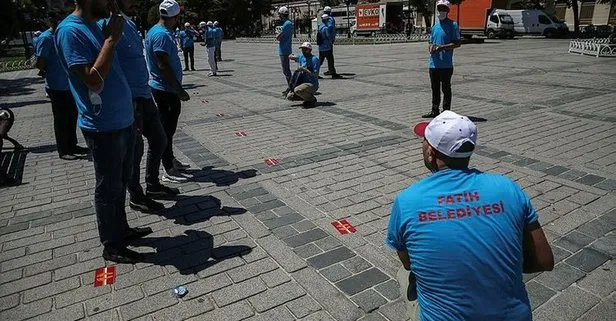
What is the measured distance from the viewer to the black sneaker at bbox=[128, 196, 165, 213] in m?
4.36

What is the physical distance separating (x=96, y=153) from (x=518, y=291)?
9.38ft

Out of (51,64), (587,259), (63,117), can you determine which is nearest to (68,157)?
(63,117)

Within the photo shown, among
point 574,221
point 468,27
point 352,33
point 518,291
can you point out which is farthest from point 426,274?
point 352,33

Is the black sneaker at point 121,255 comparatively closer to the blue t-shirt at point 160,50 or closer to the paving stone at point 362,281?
the paving stone at point 362,281

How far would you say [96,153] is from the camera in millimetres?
3127

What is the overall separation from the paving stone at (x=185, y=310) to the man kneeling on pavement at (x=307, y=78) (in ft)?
21.7

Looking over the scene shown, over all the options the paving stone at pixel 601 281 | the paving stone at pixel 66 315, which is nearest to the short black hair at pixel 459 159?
the paving stone at pixel 601 281

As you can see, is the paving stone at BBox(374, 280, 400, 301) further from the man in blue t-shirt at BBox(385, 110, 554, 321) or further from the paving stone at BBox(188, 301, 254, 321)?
the man in blue t-shirt at BBox(385, 110, 554, 321)

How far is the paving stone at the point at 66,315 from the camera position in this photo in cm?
281

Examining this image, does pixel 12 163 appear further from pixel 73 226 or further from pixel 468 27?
pixel 468 27

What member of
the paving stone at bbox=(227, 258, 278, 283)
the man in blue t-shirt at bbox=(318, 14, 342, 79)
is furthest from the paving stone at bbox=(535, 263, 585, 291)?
the man in blue t-shirt at bbox=(318, 14, 342, 79)

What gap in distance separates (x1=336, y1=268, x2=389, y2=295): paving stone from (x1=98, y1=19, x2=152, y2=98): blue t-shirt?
2.66m

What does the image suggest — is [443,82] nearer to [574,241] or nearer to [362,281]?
[574,241]

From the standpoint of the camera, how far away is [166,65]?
4543mm
